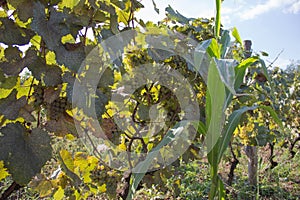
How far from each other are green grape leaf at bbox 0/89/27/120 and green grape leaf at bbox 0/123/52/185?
2 cm

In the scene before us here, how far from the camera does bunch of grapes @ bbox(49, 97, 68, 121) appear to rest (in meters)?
0.82

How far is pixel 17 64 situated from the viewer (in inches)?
29.7

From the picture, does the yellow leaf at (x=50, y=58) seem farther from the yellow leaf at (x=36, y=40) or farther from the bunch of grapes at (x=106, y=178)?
the bunch of grapes at (x=106, y=178)

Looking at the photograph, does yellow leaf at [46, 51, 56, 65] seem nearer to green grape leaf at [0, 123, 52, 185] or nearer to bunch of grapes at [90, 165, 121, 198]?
green grape leaf at [0, 123, 52, 185]

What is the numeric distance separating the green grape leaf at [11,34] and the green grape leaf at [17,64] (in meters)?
0.03

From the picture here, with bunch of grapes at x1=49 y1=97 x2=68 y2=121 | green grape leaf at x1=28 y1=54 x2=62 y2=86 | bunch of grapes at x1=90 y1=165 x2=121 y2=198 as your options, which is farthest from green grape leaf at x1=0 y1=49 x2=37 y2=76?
bunch of grapes at x1=90 y1=165 x2=121 y2=198

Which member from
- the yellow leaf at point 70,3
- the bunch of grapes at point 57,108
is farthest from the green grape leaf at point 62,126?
the yellow leaf at point 70,3

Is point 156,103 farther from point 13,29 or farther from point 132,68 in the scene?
point 13,29

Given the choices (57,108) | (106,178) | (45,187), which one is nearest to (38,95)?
(57,108)

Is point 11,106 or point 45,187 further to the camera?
point 45,187

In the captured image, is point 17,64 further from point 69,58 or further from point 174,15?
point 174,15

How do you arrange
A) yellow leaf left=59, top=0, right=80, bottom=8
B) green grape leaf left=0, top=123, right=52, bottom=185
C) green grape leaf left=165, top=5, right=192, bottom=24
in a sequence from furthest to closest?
1. green grape leaf left=165, top=5, right=192, bottom=24
2. yellow leaf left=59, top=0, right=80, bottom=8
3. green grape leaf left=0, top=123, right=52, bottom=185

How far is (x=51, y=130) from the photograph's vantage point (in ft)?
2.61

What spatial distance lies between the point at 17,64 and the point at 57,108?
0.14 meters
